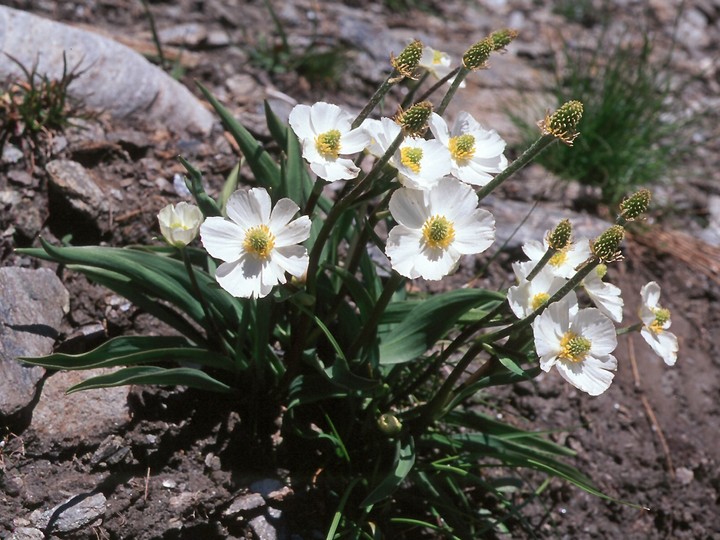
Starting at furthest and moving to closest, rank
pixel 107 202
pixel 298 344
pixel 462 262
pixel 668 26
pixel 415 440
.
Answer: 1. pixel 668 26
2. pixel 462 262
3. pixel 107 202
4. pixel 415 440
5. pixel 298 344

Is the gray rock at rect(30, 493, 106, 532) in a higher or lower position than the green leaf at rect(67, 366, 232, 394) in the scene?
lower

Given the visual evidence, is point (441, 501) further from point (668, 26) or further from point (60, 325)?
point (668, 26)

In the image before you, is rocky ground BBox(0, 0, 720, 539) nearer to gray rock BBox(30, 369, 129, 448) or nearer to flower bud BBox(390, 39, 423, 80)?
gray rock BBox(30, 369, 129, 448)

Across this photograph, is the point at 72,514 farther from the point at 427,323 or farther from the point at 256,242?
the point at 427,323

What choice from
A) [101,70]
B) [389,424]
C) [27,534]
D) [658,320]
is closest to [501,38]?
[658,320]

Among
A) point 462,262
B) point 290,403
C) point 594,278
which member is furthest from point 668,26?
point 290,403

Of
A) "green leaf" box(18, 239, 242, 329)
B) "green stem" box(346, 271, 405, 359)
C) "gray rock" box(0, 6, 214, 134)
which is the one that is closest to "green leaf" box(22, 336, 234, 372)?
"green leaf" box(18, 239, 242, 329)

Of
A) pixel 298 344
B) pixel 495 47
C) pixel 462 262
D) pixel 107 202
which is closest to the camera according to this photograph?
pixel 495 47
